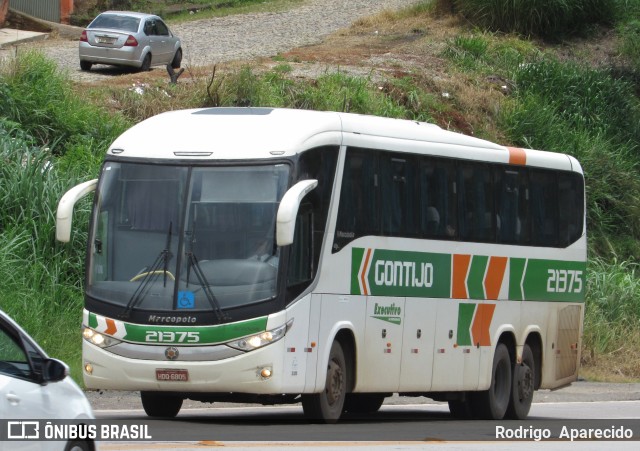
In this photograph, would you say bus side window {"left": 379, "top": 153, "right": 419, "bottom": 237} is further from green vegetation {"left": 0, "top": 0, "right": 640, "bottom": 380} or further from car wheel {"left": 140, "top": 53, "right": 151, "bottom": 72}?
car wheel {"left": 140, "top": 53, "right": 151, "bottom": 72}

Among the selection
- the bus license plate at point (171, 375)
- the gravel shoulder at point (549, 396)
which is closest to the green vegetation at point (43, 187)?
the gravel shoulder at point (549, 396)

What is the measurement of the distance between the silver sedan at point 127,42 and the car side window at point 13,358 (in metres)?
31.0

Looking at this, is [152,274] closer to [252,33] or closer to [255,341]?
[255,341]

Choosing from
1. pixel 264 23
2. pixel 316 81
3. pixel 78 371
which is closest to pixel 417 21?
pixel 264 23

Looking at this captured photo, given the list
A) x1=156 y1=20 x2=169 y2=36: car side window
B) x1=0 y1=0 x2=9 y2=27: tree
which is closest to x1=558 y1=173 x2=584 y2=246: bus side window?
x1=156 y1=20 x2=169 y2=36: car side window

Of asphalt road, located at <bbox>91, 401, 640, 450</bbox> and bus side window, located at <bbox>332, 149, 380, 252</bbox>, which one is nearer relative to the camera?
asphalt road, located at <bbox>91, 401, 640, 450</bbox>

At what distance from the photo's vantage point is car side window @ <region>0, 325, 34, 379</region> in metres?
8.06

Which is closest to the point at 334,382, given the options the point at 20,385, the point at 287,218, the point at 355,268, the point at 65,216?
the point at 355,268

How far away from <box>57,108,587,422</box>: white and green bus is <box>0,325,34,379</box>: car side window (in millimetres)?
5534

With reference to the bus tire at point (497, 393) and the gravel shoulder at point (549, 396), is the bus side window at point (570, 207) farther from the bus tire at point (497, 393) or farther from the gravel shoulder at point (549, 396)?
the gravel shoulder at point (549, 396)

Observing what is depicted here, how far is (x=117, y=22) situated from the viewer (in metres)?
40.9

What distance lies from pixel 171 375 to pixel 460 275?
4931 millimetres

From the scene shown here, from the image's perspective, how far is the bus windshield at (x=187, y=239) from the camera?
14242mm

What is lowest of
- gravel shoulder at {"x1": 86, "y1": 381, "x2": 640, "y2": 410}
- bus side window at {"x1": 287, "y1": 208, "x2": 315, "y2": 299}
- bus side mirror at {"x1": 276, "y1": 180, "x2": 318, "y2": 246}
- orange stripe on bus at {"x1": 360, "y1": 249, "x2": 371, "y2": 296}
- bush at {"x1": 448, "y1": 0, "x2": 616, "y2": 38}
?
gravel shoulder at {"x1": 86, "y1": 381, "x2": 640, "y2": 410}
